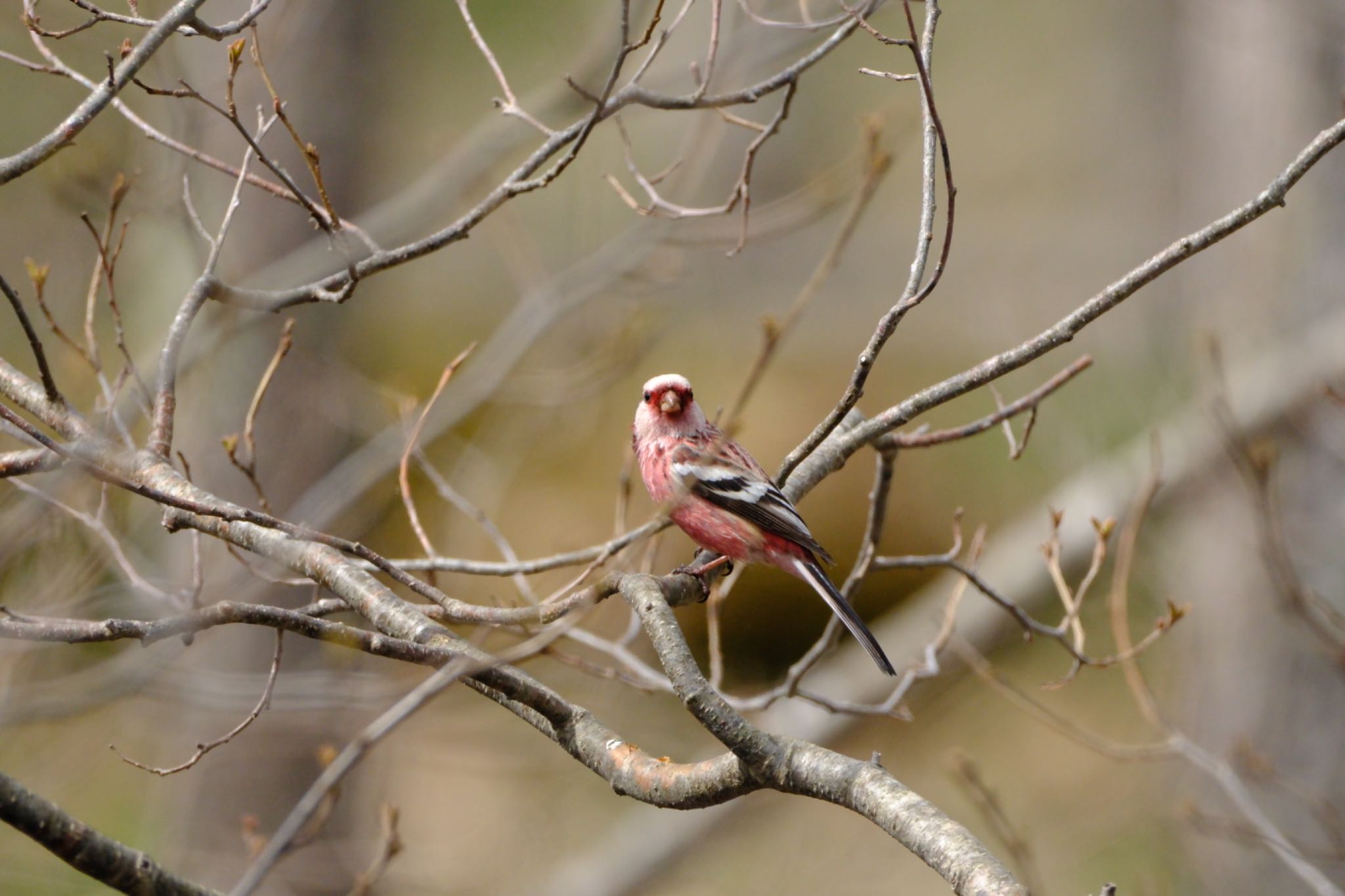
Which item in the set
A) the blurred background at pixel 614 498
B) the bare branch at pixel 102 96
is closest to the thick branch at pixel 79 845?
the bare branch at pixel 102 96

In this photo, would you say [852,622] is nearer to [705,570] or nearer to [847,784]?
[705,570]

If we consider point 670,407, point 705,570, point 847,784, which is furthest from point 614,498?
point 847,784

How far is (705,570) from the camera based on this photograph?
11.5ft

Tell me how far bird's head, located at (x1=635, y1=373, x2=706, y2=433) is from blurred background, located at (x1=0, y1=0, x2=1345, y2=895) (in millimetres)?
530

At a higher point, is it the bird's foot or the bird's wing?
the bird's wing

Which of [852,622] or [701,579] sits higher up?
[701,579]

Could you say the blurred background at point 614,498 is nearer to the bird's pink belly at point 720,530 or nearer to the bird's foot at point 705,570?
the bird's foot at point 705,570

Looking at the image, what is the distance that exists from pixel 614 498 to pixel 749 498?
20.0 ft

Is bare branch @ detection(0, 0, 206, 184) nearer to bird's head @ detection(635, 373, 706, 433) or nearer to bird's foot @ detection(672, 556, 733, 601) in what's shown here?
bird's foot @ detection(672, 556, 733, 601)

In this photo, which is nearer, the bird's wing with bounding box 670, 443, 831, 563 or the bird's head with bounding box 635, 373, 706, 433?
the bird's wing with bounding box 670, 443, 831, 563

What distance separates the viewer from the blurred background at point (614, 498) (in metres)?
4.72

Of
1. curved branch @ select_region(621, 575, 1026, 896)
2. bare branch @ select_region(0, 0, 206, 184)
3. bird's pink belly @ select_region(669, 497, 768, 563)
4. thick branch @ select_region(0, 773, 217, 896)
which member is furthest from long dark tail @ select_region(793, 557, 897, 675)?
bare branch @ select_region(0, 0, 206, 184)

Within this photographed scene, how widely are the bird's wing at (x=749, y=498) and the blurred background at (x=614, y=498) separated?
2.38 feet

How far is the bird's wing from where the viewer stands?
3.68 metres
